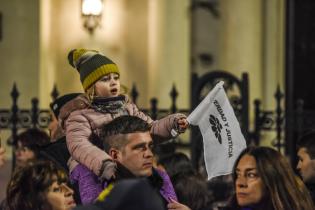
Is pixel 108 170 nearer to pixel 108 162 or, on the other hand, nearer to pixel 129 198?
pixel 108 162

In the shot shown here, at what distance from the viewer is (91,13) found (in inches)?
543

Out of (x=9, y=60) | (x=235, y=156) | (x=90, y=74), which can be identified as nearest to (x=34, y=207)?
(x=90, y=74)

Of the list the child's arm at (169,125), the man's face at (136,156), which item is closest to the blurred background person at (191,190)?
the child's arm at (169,125)

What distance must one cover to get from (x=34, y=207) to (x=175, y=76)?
9.39 m

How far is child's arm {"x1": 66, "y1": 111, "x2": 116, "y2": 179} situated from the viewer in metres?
Result: 4.79

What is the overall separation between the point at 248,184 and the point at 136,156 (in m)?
0.61

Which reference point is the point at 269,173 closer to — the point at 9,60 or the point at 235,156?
the point at 235,156

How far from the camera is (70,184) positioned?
506 centimetres

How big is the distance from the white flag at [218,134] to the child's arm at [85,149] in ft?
2.21

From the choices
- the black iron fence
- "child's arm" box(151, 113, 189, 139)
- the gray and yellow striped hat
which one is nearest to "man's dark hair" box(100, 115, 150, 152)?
"child's arm" box(151, 113, 189, 139)

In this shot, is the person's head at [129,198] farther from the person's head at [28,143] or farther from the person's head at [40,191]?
the person's head at [28,143]

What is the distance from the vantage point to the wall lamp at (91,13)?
13688mm

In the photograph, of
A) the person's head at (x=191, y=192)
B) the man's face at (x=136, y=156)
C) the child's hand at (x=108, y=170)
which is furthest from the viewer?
the person's head at (x=191, y=192)

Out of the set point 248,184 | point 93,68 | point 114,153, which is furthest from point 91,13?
point 114,153
